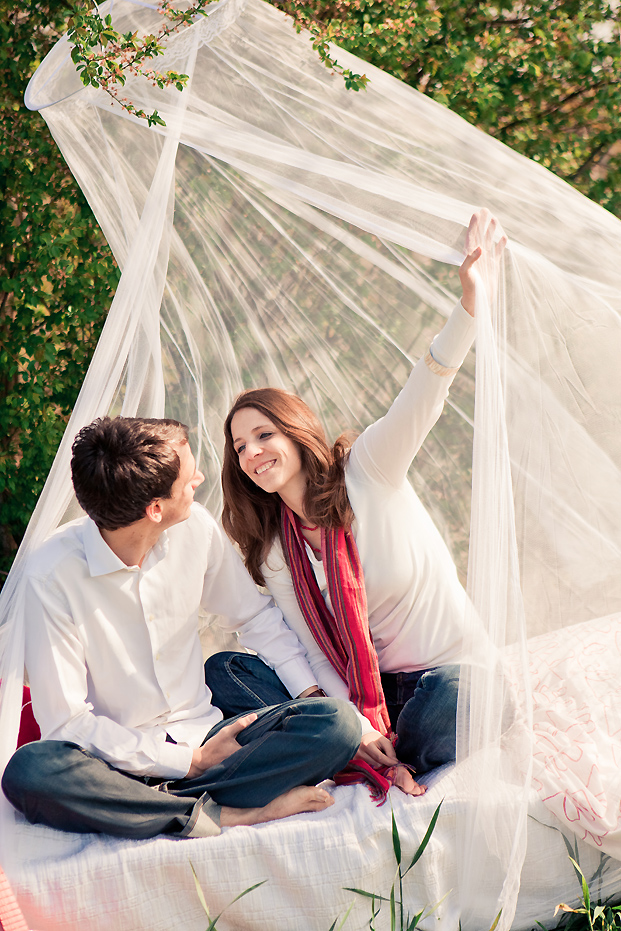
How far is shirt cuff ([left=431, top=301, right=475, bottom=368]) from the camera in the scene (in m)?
1.86

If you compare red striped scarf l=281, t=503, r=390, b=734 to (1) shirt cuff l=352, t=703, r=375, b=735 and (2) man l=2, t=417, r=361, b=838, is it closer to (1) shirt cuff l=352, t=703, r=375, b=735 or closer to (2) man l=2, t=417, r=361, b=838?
(1) shirt cuff l=352, t=703, r=375, b=735

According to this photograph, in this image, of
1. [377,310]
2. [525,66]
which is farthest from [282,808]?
[525,66]

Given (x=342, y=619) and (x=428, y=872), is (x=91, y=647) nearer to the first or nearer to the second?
(x=342, y=619)

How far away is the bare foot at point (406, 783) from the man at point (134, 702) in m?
0.13

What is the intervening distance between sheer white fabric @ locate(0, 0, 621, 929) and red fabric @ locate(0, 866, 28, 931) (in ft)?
0.31

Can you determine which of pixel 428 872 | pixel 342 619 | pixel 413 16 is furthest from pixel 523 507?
pixel 413 16

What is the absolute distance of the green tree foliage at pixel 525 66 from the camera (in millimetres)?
3219

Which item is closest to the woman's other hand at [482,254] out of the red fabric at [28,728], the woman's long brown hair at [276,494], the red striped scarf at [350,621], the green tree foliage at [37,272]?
the woman's long brown hair at [276,494]

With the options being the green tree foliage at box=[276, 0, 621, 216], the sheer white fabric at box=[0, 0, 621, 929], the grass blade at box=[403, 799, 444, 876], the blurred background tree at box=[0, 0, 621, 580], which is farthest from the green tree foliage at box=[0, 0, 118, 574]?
the grass blade at box=[403, 799, 444, 876]

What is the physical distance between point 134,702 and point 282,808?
428 millimetres

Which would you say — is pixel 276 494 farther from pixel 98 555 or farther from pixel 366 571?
pixel 98 555

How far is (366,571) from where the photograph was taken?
7.10 ft

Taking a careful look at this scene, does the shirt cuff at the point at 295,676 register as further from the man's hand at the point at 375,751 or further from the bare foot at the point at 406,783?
the bare foot at the point at 406,783

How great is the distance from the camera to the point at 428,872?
186cm
